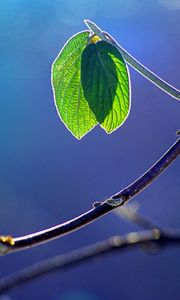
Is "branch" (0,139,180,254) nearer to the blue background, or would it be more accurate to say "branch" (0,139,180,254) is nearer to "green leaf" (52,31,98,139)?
"green leaf" (52,31,98,139)

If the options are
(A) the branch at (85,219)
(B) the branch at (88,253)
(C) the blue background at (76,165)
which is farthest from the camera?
(C) the blue background at (76,165)

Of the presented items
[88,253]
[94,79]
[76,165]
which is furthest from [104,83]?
[76,165]

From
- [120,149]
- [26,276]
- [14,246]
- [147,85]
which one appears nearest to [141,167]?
[120,149]

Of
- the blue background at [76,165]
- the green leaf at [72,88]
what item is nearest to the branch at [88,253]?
the green leaf at [72,88]

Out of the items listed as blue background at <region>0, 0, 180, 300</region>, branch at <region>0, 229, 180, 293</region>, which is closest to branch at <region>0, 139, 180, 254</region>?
branch at <region>0, 229, 180, 293</region>

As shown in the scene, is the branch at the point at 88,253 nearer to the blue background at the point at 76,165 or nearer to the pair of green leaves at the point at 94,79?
the pair of green leaves at the point at 94,79
